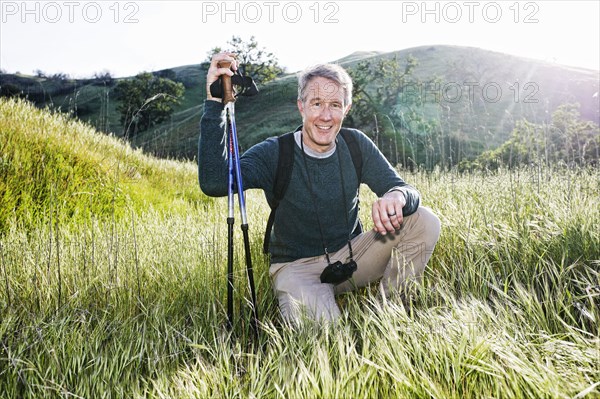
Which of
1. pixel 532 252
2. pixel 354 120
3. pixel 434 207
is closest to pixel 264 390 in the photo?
pixel 532 252

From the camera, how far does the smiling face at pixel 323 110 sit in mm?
3270

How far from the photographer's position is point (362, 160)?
354 cm

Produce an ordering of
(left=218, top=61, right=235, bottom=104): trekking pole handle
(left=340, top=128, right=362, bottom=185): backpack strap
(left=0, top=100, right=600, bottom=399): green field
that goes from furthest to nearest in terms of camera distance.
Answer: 1. (left=340, top=128, right=362, bottom=185): backpack strap
2. (left=218, top=61, right=235, bottom=104): trekking pole handle
3. (left=0, top=100, right=600, bottom=399): green field

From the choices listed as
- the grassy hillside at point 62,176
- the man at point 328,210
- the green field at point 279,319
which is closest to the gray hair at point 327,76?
the man at point 328,210

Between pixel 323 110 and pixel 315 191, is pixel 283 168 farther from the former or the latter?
pixel 323 110

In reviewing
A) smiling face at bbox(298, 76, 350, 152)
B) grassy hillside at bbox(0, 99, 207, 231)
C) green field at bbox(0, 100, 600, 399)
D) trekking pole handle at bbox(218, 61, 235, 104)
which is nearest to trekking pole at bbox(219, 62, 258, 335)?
trekking pole handle at bbox(218, 61, 235, 104)

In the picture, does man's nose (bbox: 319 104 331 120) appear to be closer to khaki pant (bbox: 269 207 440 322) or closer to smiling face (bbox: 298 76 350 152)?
smiling face (bbox: 298 76 350 152)

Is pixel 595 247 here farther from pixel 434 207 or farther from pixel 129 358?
pixel 129 358

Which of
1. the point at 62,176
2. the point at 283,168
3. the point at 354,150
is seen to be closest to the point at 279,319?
the point at 283,168

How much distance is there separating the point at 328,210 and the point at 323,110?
2.46 feet

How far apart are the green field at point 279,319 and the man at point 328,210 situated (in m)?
0.23

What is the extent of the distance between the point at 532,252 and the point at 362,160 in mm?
1372

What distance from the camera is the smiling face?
10.7ft

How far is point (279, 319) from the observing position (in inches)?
126
